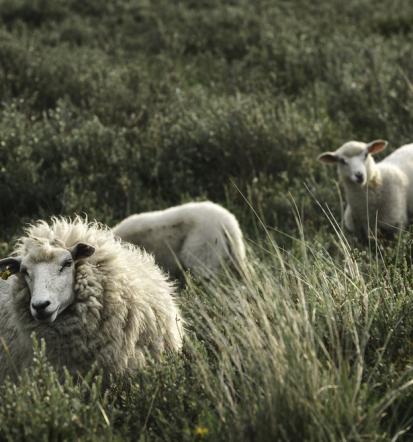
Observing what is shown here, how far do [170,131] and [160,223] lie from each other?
212cm

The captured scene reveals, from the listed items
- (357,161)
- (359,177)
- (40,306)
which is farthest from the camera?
(357,161)

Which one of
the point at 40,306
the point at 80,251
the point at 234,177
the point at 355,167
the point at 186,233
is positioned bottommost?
the point at 186,233

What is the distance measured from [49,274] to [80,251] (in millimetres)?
264

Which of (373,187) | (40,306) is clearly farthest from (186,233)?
(40,306)

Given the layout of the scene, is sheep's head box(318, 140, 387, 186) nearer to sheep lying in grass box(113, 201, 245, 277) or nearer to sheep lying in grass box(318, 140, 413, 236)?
sheep lying in grass box(318, 140, 413, 236)

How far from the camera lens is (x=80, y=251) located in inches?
156

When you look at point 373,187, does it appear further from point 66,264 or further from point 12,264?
point 12,264

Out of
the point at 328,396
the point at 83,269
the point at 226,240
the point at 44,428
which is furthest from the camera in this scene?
the point at 226,240

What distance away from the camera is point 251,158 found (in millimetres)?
7781

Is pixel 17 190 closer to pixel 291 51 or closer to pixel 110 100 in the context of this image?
pixel 110 100

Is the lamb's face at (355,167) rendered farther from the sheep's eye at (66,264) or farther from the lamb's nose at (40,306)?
the lamb's nose at (40,306)

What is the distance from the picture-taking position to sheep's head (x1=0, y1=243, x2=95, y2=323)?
361 cm

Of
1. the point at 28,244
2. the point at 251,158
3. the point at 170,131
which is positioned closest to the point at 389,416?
the point at 28,244

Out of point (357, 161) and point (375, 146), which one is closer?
point (357, 161)
